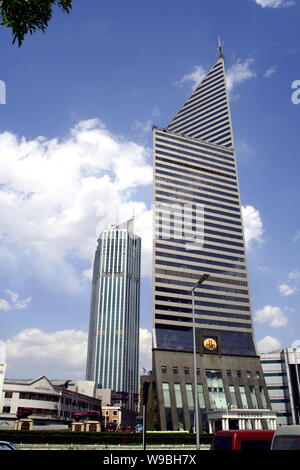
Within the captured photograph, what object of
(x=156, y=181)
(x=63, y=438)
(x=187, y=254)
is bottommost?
(x=63, y=438)

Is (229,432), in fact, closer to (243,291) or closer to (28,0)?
(28,0)

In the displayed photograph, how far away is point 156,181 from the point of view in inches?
4520

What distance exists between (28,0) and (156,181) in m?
106

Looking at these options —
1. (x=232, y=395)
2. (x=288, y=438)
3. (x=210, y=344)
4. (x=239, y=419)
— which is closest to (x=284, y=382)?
(x=232, y=395)

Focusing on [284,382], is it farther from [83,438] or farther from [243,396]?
[83,438]

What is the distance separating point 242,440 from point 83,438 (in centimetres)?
3235

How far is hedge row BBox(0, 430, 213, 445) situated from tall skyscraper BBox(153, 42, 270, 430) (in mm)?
38237

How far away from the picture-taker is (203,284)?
10475cm

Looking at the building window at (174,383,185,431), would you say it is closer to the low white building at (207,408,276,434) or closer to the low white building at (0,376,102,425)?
the low white building at (207,408,276,434)

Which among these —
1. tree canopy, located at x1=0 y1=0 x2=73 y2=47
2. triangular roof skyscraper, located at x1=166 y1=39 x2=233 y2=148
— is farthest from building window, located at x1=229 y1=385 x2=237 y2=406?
tree canopy, located at x1=0 y1=0 x2=73 y2=47

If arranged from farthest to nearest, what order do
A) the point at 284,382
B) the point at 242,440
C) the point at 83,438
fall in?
the point at 284,382 < the point at 83,438 < the point at 242,440

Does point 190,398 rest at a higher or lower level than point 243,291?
lower
